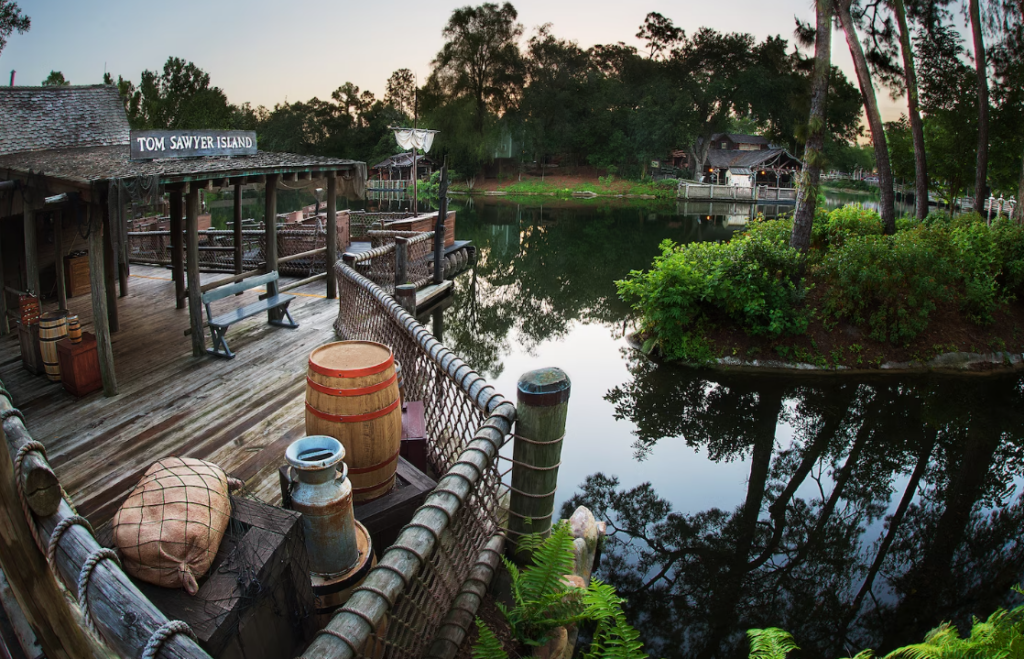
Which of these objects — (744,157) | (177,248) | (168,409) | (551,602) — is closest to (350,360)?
(551,602)

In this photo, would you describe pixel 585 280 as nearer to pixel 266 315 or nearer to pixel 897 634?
pixel 266 315

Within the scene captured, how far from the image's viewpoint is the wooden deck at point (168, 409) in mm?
4957

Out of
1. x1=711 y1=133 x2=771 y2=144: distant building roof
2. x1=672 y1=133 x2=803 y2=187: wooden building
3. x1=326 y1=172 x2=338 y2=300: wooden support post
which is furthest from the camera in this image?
x1=711 y1=133 x2=771 y2=144: distant building roof

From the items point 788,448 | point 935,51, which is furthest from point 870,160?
point 788,448

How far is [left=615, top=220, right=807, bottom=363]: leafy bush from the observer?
1095 cm

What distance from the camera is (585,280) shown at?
18688mm

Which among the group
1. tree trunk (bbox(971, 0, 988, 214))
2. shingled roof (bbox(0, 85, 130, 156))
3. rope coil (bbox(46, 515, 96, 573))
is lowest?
rope coil (bbox(46, 515, 96, 573))

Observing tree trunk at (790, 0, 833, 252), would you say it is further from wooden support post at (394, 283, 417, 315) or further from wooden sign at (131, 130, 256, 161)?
wooden sign at (131, 130, 256, 161)

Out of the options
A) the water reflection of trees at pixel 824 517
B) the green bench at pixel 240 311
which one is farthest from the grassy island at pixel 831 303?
the green bench at pixel 240 311

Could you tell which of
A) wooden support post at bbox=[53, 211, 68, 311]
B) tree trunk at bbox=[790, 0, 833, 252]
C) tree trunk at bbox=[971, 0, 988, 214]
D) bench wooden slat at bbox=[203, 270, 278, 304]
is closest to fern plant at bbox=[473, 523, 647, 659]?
bench wooden slat at bbox=[203, 270, 278, 304]

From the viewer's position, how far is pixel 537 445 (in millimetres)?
3242

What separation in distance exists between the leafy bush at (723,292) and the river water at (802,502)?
0.79m

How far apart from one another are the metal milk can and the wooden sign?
603 centimetres

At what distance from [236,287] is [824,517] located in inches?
308
